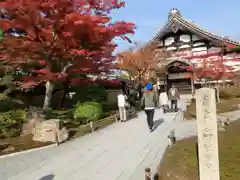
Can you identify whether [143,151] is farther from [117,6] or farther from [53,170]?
[117,6]

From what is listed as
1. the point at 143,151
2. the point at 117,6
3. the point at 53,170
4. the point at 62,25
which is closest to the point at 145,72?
the point at 117,6

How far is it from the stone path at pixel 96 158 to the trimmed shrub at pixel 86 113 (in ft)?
8.71

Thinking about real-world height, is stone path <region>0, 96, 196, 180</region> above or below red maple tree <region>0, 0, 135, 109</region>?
below

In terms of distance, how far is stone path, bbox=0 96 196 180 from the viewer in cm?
720

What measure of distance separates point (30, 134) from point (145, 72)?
18811 millimetres

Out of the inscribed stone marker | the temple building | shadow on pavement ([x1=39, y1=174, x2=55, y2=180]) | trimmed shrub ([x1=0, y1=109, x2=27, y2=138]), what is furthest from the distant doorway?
the inscribed stone marker

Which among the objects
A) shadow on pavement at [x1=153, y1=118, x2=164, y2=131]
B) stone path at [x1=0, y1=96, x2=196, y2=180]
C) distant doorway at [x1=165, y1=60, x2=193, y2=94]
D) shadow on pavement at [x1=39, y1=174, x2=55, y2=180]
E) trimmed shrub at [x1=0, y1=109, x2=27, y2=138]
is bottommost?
shadow on pavement at [x1=39, y1=174, x2=55, y2=180]

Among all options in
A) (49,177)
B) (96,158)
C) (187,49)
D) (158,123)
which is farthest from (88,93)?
(187,49)

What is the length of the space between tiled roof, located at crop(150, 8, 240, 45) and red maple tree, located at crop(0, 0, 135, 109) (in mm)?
15925

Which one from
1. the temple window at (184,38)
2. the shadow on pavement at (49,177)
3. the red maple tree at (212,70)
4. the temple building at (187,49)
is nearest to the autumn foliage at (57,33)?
the shadow on pavement at (49,177)

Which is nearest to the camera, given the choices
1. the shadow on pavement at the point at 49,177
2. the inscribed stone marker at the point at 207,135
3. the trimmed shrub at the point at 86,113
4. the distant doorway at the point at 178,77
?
the inscribed stone marker at the point at 207,135

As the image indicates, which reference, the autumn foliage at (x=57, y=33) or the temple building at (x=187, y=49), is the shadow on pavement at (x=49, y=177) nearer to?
the autumn foliage at (x=57, y=33)

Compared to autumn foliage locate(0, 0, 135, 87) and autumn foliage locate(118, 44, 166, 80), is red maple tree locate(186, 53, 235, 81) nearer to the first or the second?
autumn foliage locate(118, 44, 166, 80)

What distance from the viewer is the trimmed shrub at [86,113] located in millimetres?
14773
